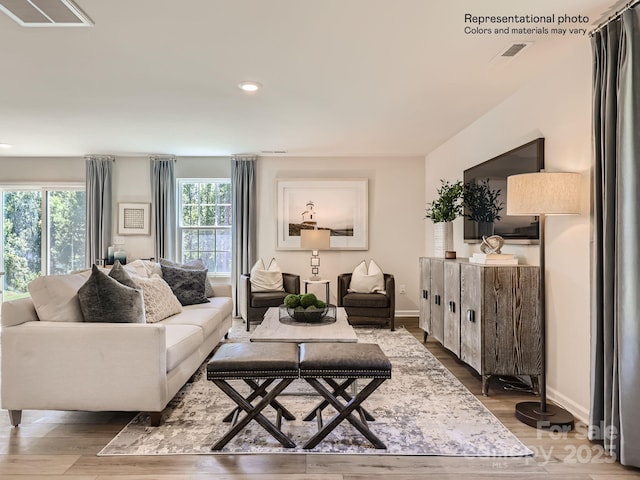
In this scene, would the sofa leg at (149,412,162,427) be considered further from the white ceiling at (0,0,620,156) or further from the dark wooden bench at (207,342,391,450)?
the white ceiling at (0,0,620,156)

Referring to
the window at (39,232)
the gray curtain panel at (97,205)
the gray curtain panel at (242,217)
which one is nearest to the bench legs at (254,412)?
the gray curtain panel at (242,217)

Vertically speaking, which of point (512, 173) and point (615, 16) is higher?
point (615, 16)

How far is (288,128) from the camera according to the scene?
4.64 meters

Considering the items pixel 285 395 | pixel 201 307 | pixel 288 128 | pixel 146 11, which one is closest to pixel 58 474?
pixel 285 395

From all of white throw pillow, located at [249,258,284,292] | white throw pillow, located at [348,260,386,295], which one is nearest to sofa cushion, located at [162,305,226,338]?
white throw pillow, located at [249,258,284,292]

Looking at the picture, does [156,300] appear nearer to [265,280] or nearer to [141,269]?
[141,269]

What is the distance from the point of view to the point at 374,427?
8.32ft

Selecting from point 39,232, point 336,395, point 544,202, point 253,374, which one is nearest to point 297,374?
point 253,374

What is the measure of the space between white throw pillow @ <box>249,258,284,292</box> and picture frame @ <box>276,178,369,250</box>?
62 cm

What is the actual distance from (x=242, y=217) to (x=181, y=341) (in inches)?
135

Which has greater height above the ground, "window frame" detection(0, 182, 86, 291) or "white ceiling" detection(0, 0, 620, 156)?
"white ceiling" detection(0, 0, 620, 156)

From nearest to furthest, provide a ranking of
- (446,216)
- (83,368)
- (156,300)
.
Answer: (83,368)
(156,300)
(446,216)

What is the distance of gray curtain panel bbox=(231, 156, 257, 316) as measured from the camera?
6121 mm

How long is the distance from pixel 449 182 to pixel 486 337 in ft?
8.51
